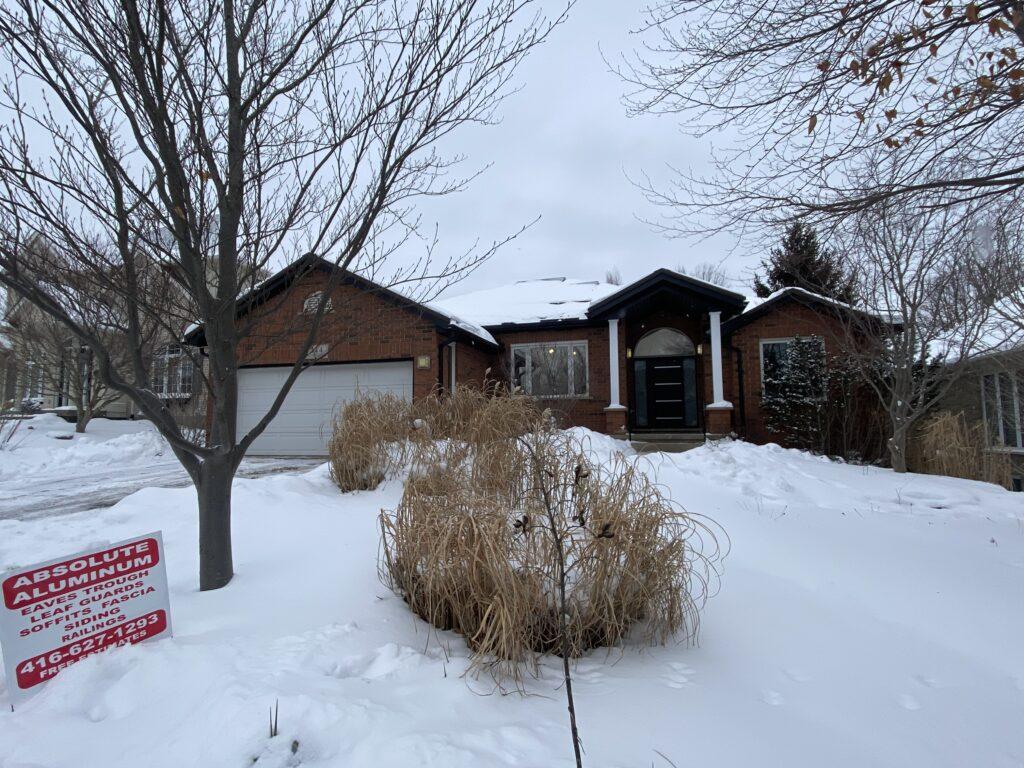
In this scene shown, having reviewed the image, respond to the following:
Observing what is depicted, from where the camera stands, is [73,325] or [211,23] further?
[211,23]

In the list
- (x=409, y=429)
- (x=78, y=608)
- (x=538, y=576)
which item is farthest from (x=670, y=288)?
(x=78, y=608)

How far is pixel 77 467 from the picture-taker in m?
10.6

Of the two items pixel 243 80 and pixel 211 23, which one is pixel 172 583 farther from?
pixel 211 23

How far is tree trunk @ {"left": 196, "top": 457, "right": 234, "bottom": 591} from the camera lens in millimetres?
3201

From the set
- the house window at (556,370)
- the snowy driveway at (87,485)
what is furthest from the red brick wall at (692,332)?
the snowy driveway at (87,485)

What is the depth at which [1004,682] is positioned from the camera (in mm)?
2531

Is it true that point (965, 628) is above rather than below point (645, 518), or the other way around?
below

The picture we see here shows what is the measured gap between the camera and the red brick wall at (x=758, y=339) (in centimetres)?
1242

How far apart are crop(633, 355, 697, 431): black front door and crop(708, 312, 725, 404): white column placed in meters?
1.39

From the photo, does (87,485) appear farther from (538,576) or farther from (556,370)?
(556,370)

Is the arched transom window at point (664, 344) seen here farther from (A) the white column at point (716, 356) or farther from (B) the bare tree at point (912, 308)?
(B) the bare tree at point (912, 308)

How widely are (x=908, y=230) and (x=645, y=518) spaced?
642cm

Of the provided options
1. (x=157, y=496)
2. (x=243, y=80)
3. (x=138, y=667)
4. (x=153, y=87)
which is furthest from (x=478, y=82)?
(x=157, y=496)

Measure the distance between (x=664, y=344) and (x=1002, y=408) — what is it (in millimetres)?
7295
